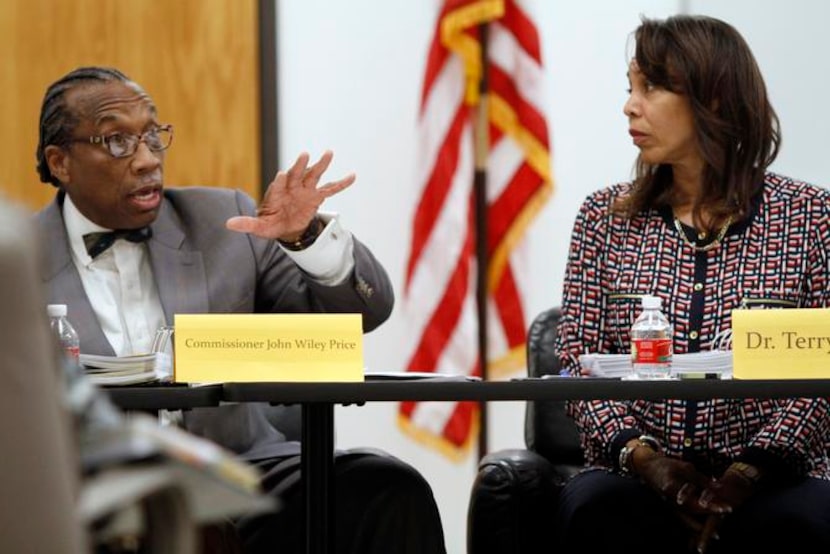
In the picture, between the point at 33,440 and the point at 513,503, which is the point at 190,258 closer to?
the point at 513,503

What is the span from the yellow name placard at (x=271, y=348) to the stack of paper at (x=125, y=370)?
0.15 ft

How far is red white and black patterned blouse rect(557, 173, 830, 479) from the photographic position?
3012 mm

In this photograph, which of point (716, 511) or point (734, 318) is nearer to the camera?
point (734, 318)

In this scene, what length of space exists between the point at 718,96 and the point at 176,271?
49.9 inches

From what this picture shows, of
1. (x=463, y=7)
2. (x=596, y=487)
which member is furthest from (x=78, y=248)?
(x=463, y=7)

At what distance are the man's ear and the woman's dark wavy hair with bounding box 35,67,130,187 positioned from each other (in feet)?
0.03

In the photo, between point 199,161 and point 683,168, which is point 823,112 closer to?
point 683,168

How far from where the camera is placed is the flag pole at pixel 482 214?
15.1 feet

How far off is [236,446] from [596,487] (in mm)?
791

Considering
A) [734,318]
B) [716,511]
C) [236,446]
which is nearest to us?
[734,318]

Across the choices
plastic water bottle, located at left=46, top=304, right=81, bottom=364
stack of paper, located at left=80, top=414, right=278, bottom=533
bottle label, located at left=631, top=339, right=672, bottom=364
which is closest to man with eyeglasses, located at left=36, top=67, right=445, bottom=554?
plastic water bottle, located at left=46, top=304, right=81, bottom=364

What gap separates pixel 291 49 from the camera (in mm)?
4730

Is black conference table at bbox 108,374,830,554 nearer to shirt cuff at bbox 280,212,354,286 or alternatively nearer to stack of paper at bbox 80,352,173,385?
stack of paper at bbox 80,352,173,385

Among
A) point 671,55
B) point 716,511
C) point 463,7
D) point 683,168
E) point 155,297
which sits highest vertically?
point 463,7
